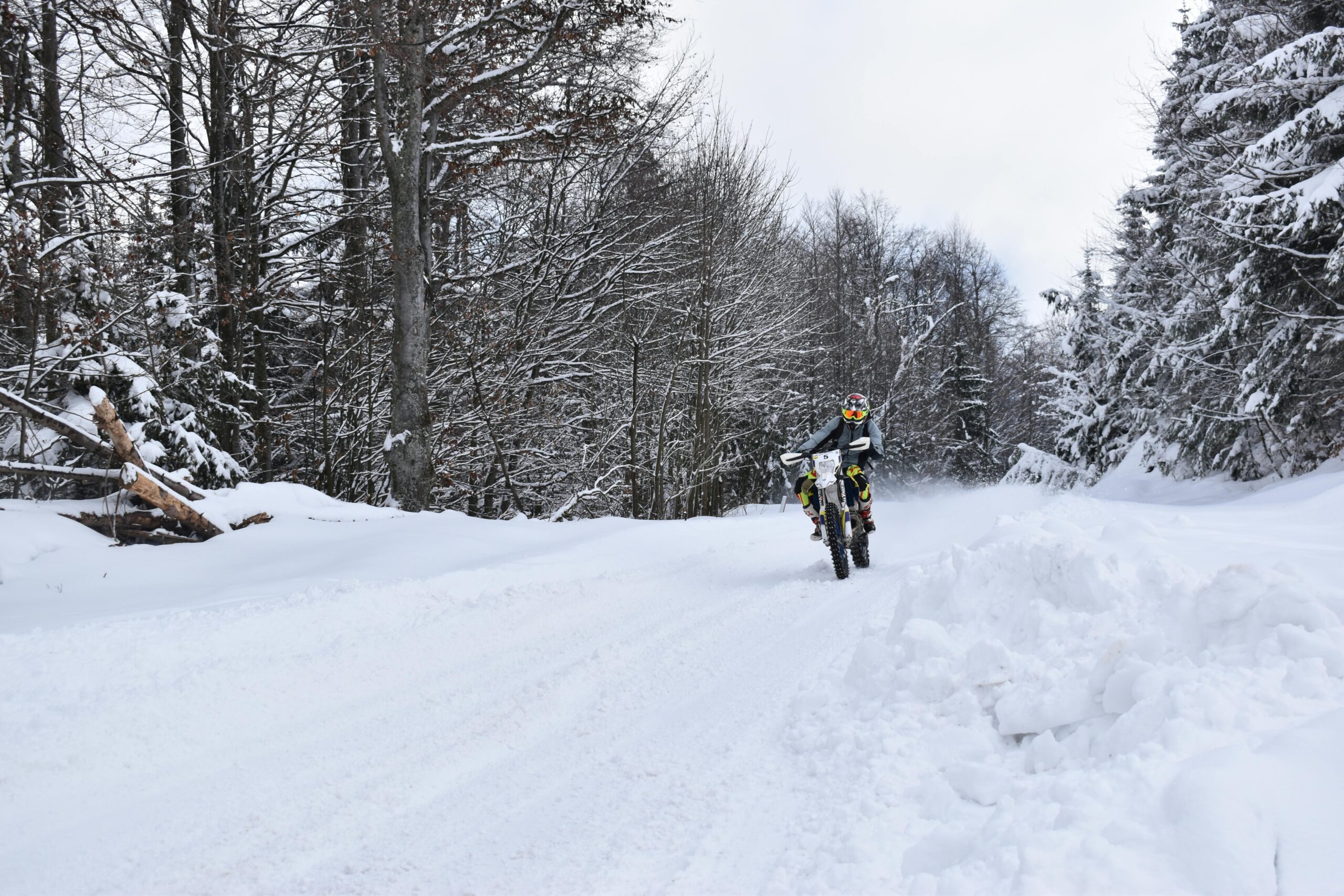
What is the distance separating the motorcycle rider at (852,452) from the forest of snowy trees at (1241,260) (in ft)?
21.1

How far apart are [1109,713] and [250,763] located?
11.8 ft

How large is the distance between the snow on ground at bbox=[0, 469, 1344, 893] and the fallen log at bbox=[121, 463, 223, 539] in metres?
0.73

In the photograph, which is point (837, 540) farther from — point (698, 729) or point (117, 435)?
point (117, 435)

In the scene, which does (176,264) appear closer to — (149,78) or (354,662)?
(149,78)

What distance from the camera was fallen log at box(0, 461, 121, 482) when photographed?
630cm

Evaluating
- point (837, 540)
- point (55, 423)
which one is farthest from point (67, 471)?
point (837, 540)

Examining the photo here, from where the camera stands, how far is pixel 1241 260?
12367 millimetres

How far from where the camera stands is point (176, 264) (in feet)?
32.7

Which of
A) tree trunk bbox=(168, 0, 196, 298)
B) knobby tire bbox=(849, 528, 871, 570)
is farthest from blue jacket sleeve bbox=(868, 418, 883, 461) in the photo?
tree trunk bbox=(168, 0, 196, 298)

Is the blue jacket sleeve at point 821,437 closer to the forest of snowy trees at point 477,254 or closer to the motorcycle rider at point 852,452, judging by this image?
the motorcycle rider at point 852,452

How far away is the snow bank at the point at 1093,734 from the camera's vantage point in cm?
199

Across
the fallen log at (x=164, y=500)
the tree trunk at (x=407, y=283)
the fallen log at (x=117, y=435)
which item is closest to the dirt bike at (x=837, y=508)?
the tree trunk at (x=407, y=283)

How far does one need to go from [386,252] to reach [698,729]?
9583mm

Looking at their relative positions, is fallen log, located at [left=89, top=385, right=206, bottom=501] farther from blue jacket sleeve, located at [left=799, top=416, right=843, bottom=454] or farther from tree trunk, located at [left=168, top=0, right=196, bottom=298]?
blue jacket sleeve, located at [left=799, top=416, right=843, bottom=454]
